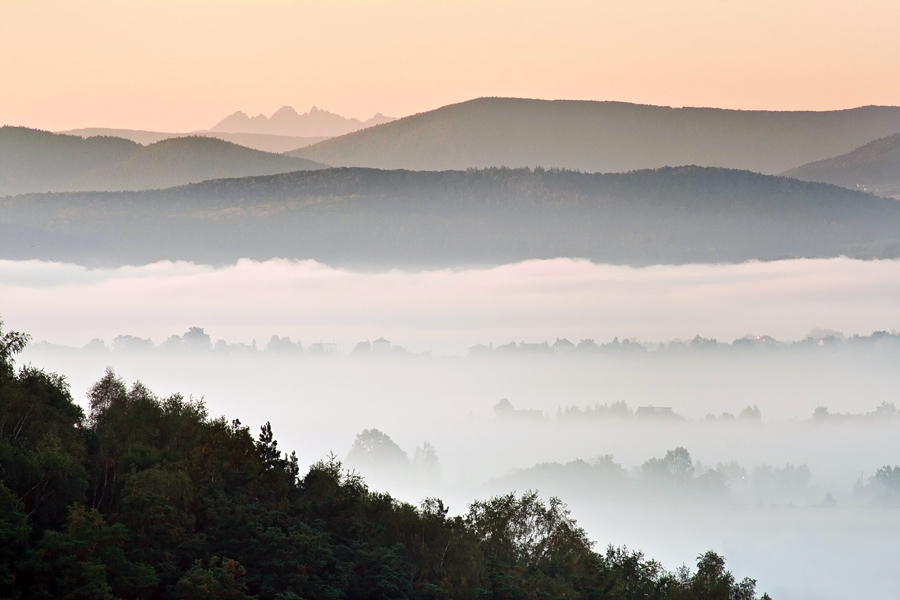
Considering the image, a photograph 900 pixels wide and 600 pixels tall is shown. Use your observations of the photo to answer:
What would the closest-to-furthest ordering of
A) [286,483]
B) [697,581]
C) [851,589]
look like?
[286,483]
[697,581]
[851,589]

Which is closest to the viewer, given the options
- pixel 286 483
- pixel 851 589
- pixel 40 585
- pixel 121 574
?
pixel 40 585

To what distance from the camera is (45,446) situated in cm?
5262

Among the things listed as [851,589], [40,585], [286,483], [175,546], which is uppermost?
[851,589]

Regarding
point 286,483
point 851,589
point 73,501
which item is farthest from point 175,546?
A: point 851,589

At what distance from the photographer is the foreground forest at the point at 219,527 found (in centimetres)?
4684

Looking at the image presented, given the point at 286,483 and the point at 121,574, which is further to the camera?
the point at 286,483

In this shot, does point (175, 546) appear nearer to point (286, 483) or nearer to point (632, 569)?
point (286, 483)

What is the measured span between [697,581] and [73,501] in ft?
130

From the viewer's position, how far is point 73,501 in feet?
A: 170

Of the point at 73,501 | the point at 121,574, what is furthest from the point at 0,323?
the point at 121,574

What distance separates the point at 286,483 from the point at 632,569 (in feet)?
73.8

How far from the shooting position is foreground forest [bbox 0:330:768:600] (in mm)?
46844

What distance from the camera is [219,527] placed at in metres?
57.1

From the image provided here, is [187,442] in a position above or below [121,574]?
above
